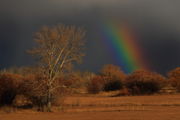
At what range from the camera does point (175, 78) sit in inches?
2431

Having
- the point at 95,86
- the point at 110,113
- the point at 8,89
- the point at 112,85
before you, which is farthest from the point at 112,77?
the point at 110,113

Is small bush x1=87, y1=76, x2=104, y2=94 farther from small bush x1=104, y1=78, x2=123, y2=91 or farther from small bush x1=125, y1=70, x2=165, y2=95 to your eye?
small bush x1=125, y1=70, x2=165, y2=95

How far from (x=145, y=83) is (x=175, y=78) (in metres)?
7.91

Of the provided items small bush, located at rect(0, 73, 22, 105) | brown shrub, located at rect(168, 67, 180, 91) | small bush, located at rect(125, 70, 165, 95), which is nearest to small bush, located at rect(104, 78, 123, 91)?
small bush, located at rect(125, 70, 165, 95)

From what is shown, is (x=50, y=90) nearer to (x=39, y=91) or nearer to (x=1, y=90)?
(x=39, y=91)

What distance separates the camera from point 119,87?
71.2 meters

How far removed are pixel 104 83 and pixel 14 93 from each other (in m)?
39.4

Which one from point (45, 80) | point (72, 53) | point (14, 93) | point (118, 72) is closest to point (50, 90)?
point (45, 80)

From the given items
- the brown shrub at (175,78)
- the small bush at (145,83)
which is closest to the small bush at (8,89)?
the small bush at (145,83)

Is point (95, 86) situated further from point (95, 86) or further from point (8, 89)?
point (8, 89)

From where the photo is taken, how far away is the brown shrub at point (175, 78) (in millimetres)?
60806

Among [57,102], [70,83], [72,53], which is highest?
[72,53]

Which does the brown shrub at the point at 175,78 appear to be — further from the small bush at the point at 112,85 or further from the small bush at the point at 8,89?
the small bush at the point at 8,89

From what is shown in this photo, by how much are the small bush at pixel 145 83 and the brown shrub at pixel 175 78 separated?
83.3 inches
